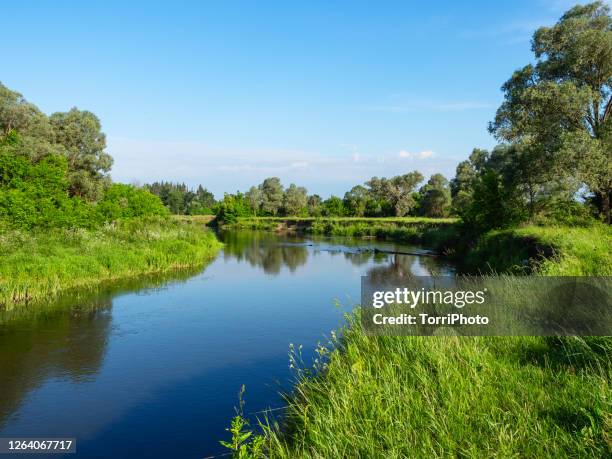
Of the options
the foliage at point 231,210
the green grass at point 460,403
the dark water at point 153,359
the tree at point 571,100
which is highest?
the tree at point 571,100

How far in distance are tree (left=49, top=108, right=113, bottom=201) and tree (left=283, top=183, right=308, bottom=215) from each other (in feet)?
188

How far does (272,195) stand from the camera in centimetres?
10669

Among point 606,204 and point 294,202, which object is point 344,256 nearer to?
point 606,204

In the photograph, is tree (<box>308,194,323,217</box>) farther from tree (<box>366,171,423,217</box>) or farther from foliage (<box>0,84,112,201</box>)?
foliage (<box>0,84,112,201</box>)

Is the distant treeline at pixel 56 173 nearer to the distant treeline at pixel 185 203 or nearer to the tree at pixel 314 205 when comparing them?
the tree at pixel 314 205

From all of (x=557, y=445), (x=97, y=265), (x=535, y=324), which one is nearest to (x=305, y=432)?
(x=557, y=445)

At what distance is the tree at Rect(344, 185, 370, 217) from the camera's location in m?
94.9

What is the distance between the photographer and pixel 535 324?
972 cm

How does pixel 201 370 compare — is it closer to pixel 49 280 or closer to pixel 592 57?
pixel 49 280

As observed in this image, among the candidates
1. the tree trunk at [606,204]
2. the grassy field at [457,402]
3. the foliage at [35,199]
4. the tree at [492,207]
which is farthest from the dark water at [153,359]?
the tree trunk at [606,204]

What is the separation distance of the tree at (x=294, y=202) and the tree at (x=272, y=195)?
166 centimetres

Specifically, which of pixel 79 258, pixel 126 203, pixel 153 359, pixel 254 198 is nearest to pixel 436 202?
pixel 254 198

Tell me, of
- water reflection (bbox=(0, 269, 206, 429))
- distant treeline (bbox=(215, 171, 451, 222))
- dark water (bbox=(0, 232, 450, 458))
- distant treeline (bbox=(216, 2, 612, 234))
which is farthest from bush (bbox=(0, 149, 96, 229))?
distant treeline (bbox=(215, 171, 451, 222))

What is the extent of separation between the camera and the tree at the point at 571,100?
75.1 feet
